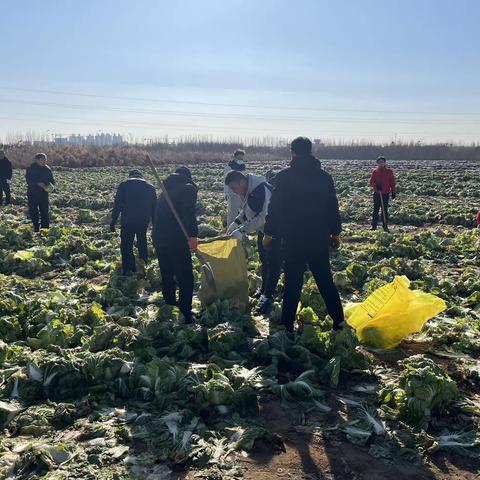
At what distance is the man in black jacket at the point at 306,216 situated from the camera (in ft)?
19.2

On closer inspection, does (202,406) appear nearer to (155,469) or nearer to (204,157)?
(155,469)

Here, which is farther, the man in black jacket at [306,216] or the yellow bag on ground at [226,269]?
the yellow bag on ground at [226,269]

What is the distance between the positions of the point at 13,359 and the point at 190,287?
2.33m

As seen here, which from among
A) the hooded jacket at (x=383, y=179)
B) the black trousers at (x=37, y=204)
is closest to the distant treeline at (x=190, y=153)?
the black trousers at (x=37, y=204)

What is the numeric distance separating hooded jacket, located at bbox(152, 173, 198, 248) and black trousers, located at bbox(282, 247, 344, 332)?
1.41 metres

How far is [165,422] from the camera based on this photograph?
14.6 ft

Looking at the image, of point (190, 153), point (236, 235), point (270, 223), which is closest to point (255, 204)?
point (236, 235)

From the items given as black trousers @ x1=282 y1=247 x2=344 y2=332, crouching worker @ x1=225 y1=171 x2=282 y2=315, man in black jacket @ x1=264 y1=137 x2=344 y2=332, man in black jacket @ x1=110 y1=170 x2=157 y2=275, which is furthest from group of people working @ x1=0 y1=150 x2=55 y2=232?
black trousers @ x1=282 y1=247 x2=344 y2=332

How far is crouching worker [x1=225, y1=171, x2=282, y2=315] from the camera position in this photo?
7391 millimetres

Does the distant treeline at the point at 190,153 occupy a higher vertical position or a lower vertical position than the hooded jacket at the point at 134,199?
higher

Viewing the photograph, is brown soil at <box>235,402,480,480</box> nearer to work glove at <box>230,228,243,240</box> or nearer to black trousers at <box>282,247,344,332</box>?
black trousers at <box>282,247,344,332</box>

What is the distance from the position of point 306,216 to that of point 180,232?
179 centimetres

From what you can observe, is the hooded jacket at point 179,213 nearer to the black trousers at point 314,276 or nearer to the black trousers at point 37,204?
the black trousers at point 314,276

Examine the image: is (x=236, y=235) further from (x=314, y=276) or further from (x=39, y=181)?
(x=39, y=181)
